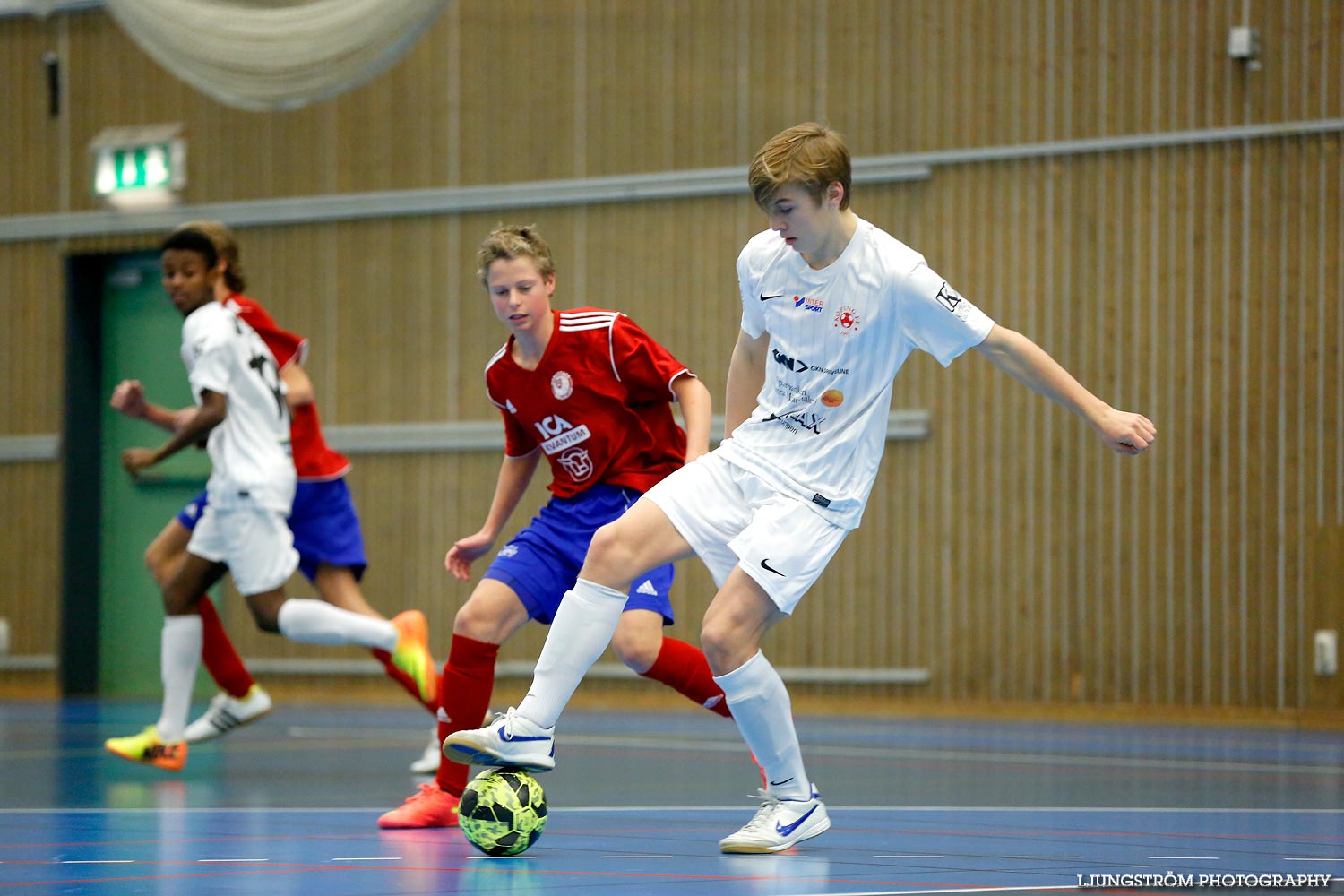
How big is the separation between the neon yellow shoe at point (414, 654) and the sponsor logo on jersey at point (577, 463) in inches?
59.8

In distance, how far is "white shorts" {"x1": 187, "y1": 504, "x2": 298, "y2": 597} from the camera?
6.39 m

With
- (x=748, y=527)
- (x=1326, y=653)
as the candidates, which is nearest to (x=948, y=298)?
(x=748, y=527)

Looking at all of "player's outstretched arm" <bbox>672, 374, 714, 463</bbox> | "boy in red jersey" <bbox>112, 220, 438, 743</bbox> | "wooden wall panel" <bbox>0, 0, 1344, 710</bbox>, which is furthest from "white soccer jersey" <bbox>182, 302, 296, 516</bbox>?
"wooden wall panel" <bbox>0, 0, 1344, 710</bbox>

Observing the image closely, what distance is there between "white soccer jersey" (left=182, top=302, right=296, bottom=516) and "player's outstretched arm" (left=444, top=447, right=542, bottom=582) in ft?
5.42

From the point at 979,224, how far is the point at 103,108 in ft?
22.9

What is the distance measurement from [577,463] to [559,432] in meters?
0.11

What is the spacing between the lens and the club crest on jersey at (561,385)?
488cm

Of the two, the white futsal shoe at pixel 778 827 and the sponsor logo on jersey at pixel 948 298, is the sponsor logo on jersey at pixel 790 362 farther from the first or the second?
the white futsal shoe at pixel 778 827

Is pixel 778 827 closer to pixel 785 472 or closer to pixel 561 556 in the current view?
pixel 785 472

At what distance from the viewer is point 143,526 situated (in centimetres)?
1339

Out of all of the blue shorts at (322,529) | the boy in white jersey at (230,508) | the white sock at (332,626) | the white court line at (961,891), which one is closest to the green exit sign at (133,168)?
the boy in white jersey at (230,508)

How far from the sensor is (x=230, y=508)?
641cm

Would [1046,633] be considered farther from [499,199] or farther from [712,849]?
[712,849]

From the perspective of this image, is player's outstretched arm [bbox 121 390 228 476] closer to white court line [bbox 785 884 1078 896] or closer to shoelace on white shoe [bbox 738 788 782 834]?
shoelace on white shoe [bbox 738 788 782 834]
